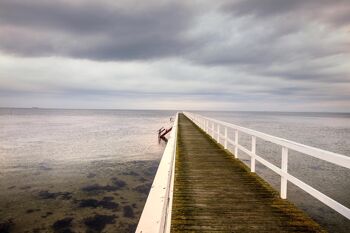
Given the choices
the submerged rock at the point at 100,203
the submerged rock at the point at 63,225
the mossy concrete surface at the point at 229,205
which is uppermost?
the mossy concrete surface at the point at 229,205

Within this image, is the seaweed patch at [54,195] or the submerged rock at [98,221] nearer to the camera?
the submerged rock at [98,221]

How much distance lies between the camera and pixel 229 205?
5668 millimetres

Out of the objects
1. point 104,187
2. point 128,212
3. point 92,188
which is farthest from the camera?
point 104,187

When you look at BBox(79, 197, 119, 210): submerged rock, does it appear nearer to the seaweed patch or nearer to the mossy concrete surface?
the seaweed patch

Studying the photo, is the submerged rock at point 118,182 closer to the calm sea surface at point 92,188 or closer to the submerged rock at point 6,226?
the calm sea surface at point 92,188

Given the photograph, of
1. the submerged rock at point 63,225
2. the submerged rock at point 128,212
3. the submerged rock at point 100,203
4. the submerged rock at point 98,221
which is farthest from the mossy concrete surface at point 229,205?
the submerged rock at point 63,225

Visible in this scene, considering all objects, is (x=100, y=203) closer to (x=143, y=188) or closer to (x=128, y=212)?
(x=128, y=212)

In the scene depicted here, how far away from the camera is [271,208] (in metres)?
5.51

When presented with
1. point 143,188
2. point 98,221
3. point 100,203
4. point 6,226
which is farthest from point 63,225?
point 143,188

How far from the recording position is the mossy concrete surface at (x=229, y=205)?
467cm

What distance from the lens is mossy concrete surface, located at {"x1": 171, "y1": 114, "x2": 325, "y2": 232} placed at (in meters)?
4.67

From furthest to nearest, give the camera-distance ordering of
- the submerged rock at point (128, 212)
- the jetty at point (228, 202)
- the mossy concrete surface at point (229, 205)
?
the submerged rock at point (128, 212) → the mossy concrete surface at point (229, 205) → the jetty at point (228, 202)

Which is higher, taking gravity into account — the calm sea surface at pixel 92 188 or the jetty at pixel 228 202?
the jetty at pixel 228 202

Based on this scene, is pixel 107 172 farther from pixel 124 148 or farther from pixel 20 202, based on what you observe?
pixel 124 148
